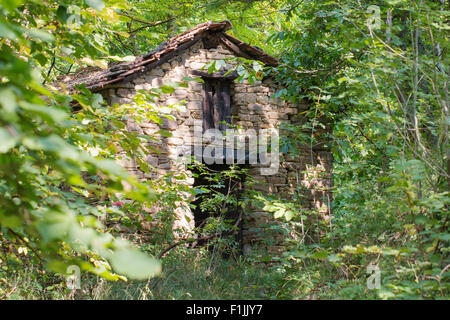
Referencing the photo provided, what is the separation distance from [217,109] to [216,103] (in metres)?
0.11

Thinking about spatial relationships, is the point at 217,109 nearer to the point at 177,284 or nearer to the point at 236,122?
the point at 236,122

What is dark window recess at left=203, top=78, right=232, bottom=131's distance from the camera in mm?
7031

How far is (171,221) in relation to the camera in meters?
5.80

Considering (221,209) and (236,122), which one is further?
(236,122)

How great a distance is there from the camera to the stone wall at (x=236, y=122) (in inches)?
250

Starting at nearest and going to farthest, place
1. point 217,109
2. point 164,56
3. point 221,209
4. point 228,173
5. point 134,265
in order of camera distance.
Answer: point 134,265 → point 228,173 → point 221,209 → point 164,56 → point 217,109

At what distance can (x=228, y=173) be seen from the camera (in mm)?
5543

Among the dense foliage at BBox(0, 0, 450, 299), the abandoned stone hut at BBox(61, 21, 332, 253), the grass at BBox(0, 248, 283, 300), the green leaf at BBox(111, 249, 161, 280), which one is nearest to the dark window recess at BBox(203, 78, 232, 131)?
the abandoned stone hut at BBox(61, 21, 332, 253)

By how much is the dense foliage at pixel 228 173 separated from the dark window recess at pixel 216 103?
43.3 inches

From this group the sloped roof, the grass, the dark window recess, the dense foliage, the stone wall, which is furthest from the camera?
the dark window recess

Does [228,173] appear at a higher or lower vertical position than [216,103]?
lower

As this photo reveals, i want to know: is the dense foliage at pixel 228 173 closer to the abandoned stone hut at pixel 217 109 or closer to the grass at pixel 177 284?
the grass at pixel 177 284

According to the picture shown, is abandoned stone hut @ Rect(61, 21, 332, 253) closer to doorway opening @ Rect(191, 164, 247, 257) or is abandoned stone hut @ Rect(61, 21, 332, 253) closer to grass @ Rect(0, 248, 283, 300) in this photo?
doorway opening @ Rect(191, 164, 247, 257)

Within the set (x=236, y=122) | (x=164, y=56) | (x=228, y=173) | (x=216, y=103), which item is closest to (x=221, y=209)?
(x=228, y=173)
